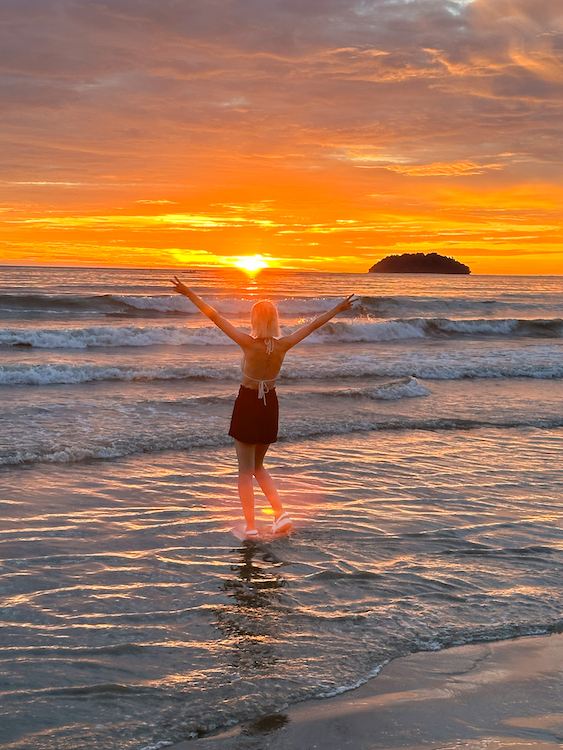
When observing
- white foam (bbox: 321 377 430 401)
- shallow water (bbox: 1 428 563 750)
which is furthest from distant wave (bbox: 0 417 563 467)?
white foam (bbox: 321 377 430 401)

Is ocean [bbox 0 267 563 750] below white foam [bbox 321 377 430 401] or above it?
below

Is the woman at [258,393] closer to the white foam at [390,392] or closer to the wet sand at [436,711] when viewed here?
the wet sand at [436,711]

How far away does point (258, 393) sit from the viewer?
5.70 m

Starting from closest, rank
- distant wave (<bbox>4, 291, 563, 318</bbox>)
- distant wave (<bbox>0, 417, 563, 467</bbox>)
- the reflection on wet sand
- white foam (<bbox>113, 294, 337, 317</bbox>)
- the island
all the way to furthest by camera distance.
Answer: the reflection on wet sand, distant wave (<bbox>0, 417, 563, 467</bbox>), distant wave (<bbox>4, 291, 563, 318</bbox>), white foam (<bbox>113, 294, 337, 317</bbox>), the island

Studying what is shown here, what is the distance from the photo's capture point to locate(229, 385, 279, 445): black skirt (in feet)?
18.7

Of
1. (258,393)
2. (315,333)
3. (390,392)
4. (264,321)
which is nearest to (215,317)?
(264,321)

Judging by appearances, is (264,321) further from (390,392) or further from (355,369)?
(355,369)

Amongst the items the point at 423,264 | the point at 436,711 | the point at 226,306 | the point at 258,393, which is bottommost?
the point at 436,711

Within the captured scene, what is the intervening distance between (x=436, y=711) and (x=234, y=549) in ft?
8.20

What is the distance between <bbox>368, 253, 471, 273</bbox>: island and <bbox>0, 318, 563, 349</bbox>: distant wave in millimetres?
112645

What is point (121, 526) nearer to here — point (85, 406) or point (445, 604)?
point (445, 604)

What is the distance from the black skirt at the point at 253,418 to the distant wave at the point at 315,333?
58.5 ft

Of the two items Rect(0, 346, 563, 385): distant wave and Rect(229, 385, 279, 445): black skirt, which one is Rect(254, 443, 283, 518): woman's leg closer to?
Rect(229, 385, 279, 445): black skirt

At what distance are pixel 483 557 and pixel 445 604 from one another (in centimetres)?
103
